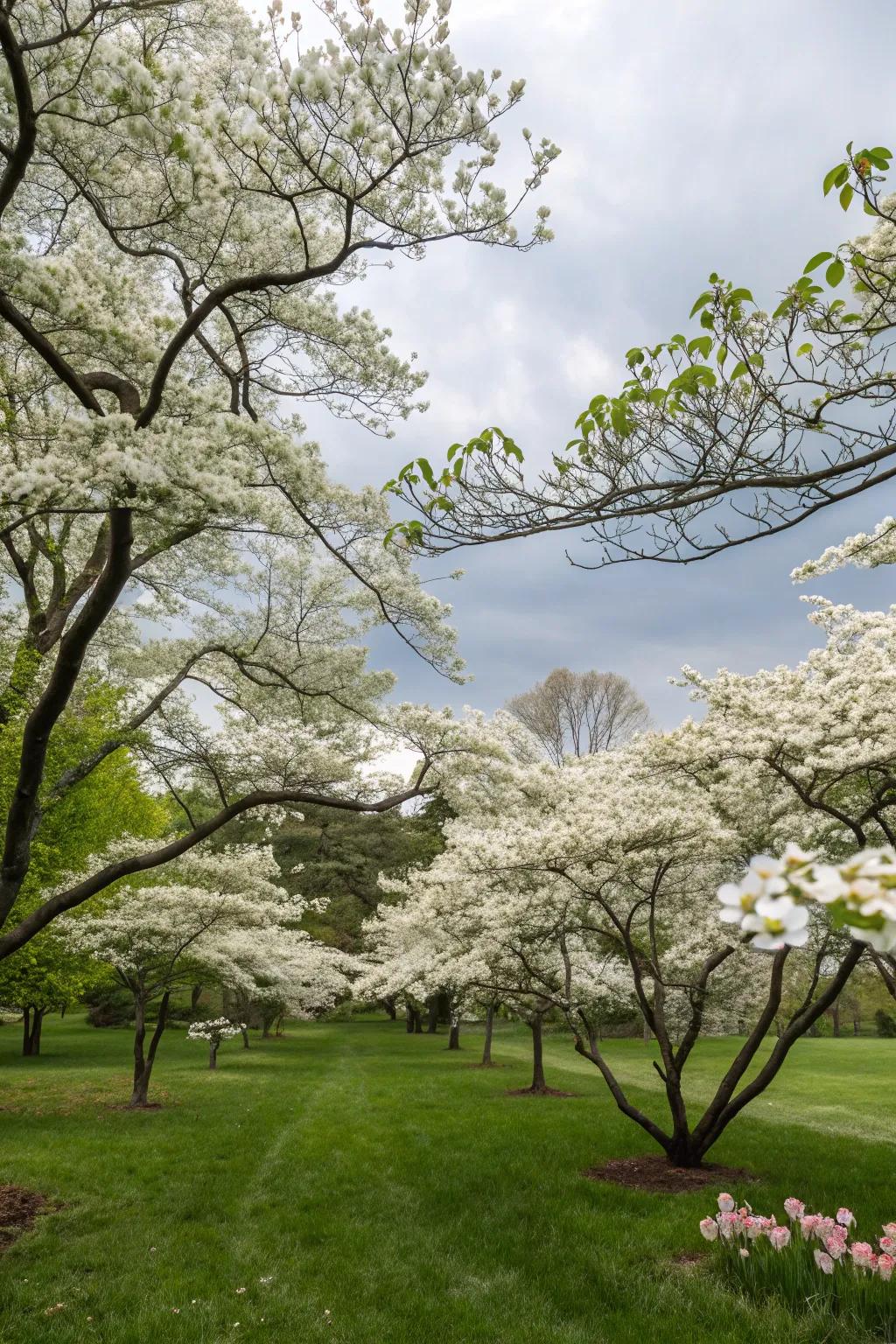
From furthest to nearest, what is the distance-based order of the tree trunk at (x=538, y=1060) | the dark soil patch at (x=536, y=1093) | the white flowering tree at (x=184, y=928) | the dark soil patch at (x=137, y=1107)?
the tree trunk at (x=538, y=1060), the dark soil patch at (x=536, y=1093), the white flowering tree at (x=184, y=928), the dark soil patch at (x=137, y=1107)

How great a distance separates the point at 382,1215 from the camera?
6.82 m

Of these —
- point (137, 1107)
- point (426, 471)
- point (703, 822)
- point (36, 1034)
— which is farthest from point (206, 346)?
point (36, 1034)

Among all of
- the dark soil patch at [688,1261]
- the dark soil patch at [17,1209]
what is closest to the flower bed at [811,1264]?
the dark soil patch at [688,1261]

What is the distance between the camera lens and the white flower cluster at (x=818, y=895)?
1073 millimetres

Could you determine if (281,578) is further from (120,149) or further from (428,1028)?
(428,1028)

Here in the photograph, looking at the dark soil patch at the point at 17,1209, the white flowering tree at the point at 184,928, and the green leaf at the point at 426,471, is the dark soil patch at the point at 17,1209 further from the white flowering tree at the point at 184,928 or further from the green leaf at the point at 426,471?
the green leaf at the point at 426,471

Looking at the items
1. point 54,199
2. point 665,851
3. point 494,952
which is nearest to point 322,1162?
point 494,952

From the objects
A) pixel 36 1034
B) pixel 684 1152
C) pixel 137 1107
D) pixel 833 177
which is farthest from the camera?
pixel 36 1034

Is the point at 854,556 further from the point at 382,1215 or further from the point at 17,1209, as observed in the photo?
the point at 17,1209

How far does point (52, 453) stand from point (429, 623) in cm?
445

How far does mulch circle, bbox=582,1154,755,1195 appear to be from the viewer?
752 cm

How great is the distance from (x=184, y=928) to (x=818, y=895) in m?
13.6

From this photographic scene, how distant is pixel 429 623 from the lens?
28.2 ft

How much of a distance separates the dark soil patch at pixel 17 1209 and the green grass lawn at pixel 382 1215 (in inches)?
6.3
